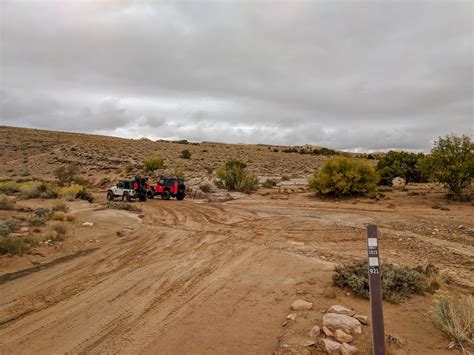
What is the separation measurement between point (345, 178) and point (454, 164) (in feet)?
21.0

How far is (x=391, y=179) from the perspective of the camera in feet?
103

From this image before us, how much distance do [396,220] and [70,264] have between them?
43.5ft

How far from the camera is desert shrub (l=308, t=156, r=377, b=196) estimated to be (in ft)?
78.5

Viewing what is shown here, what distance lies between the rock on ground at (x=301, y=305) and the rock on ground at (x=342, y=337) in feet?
3.47

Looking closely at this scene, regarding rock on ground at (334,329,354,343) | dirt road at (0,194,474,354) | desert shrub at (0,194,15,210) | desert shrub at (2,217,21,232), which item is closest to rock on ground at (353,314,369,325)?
dirt road at (0,194,474,354)

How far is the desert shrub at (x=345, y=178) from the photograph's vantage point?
23.9 m

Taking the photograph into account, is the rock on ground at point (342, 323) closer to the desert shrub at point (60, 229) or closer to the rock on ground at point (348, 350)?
the rock on ground at point (348, 350)

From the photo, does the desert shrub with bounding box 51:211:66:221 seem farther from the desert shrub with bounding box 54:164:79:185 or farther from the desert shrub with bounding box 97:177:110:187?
the desert shrub with bounding box 97:177:110:187

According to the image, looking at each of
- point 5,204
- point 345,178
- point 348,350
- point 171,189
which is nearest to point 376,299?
point 348,350

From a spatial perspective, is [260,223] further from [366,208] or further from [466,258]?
[466,258]

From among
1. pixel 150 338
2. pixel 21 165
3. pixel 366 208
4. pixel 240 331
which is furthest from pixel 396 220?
pixel 21 165

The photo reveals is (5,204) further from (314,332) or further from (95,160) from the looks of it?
(95,160)

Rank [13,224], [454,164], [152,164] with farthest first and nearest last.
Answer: [152,164]
[454,164]
[13,224]

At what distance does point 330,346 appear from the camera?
16.1 ft
